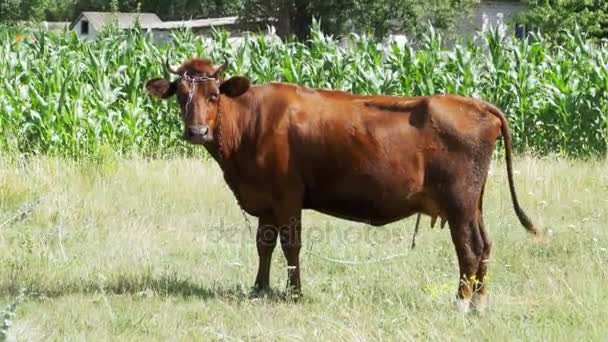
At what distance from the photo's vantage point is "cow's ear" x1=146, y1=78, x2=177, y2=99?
770 cm

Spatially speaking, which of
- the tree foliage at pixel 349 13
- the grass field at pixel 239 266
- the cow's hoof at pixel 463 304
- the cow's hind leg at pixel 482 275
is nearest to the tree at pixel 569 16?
the tree foliage at pixel 349 13

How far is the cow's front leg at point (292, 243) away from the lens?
7.44 m

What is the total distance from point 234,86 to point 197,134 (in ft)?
2.04

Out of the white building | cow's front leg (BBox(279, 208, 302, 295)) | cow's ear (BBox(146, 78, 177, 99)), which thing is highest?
cow's ear (BBox(146, 78, 177, 99))

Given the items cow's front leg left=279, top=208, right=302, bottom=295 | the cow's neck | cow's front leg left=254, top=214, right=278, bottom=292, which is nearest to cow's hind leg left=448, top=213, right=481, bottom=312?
cow's front leg left=279, top=208, right=302, bottom=295

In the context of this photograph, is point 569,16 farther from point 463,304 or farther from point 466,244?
point 463,304

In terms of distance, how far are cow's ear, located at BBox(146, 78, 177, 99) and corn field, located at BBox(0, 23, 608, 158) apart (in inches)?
252

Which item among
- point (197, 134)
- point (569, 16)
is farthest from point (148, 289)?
point (569, 16)

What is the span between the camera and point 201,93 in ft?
23.9

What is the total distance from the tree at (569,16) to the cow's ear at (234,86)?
88.0 ft

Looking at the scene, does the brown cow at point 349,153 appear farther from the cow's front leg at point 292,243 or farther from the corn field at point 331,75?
the corn field at point 331,75

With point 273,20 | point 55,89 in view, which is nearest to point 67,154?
point 55,89

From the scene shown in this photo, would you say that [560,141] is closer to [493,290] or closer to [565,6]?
[493,290]

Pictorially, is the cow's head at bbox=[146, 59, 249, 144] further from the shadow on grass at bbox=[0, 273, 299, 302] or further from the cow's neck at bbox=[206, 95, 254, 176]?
the shadow on grass at bbox=[0, 273, 299, 302]
